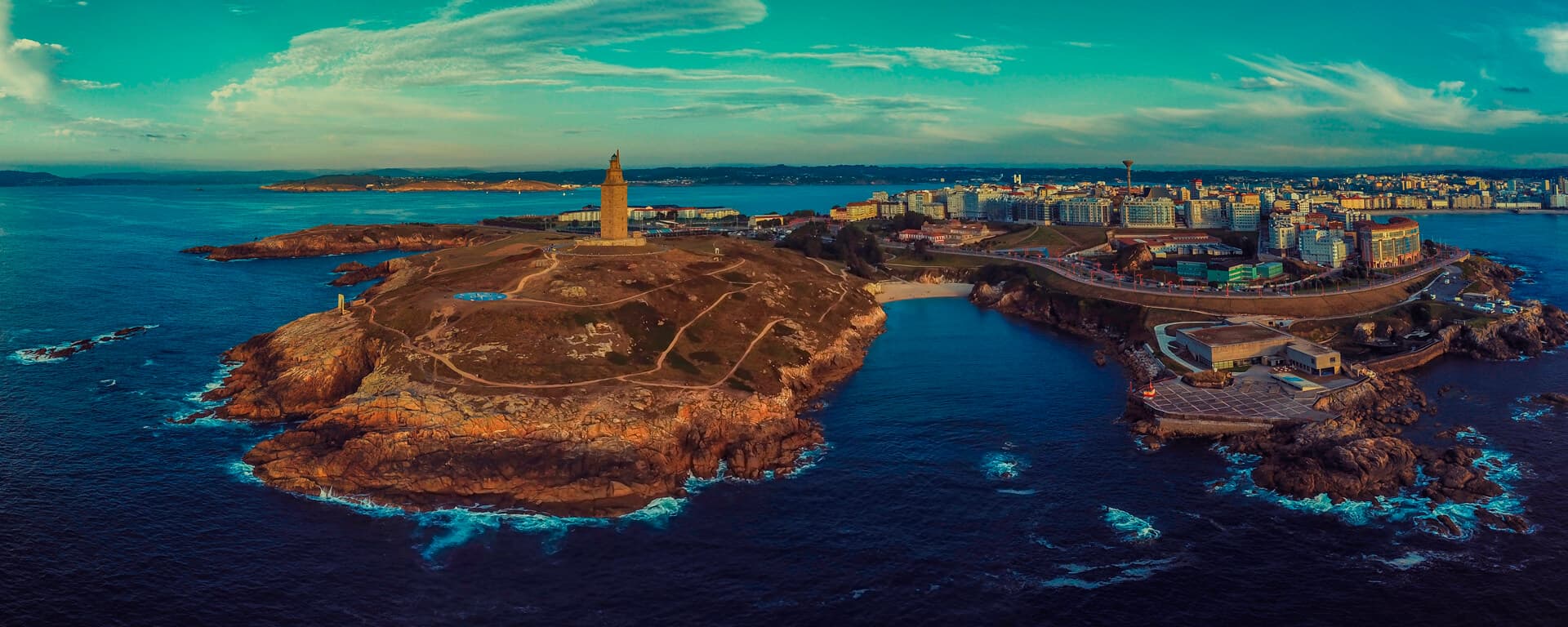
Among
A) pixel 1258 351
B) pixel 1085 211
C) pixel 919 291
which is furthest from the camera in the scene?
pixel 1085 211

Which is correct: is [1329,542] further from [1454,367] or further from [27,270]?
[27,270]

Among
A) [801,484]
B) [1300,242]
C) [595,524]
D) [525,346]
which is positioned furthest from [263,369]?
[1300,242]

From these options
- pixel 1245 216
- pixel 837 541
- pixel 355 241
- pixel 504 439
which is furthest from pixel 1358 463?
pixel 355 241

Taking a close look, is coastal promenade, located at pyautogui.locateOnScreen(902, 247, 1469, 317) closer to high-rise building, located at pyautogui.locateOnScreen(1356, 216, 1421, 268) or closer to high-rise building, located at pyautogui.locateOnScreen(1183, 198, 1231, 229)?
high-rise building, located at pyautogui.locateOnScreen(1356, 216, 1421, 268)

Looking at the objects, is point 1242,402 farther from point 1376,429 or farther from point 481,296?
point 481,296

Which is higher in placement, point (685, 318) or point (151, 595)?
point (685, 318)

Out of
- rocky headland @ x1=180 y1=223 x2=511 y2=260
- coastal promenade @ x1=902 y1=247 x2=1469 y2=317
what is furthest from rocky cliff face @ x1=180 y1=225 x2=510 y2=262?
coastal promenade @ x1=902 y1=247 x2=1469 y2=317
